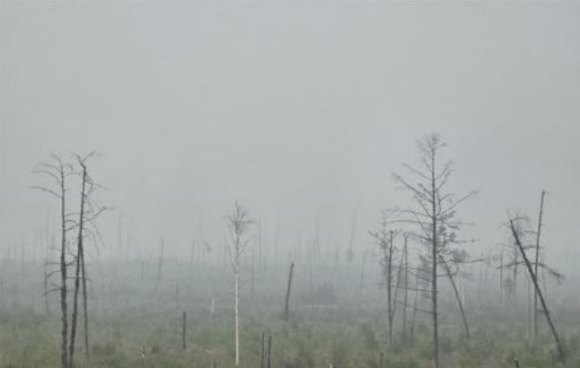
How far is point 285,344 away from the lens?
3125 centimetres

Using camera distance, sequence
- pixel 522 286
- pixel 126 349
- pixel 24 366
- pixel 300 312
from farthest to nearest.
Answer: pixel 522 286, pixel 300 312, pixel 126 349, pixel 24 366

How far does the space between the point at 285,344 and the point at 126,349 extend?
7.68 meters

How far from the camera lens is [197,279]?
3361 inches

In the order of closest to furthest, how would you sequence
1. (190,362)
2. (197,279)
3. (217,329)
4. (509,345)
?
(190,362) → (509,345) → (217,329) → (197,279)

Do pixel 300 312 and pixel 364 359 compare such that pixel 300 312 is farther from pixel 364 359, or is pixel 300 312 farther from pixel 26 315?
pixel 364 359

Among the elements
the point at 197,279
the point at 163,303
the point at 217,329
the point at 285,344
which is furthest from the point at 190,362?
the point at 197,279

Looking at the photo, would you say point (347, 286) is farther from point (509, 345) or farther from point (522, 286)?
point (509, 345)

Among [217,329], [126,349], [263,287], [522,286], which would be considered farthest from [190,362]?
[522,286]

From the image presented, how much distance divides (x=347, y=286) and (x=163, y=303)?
31.6 metres

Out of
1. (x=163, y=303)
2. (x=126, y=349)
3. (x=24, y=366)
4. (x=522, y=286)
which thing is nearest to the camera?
(x=24, y=366)

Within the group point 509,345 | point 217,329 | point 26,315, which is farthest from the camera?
point 26,315

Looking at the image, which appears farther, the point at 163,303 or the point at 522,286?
the point at 522,286

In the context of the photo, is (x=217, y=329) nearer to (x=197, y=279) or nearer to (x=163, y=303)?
(x=163, y=303)

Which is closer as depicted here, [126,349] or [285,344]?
[126,349]
